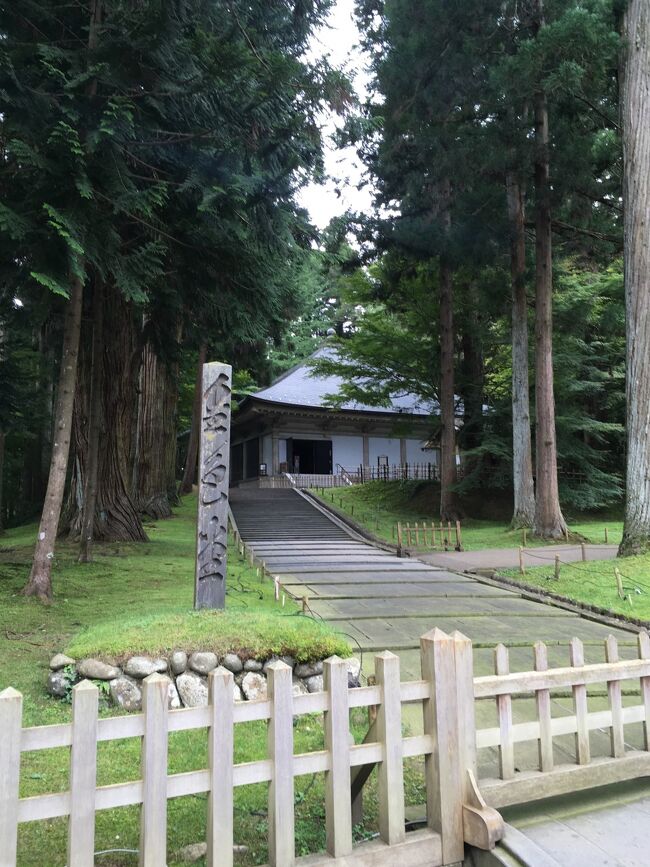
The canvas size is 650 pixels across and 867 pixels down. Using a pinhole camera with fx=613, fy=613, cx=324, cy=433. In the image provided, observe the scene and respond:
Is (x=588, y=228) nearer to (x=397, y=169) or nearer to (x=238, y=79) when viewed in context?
(x=397, y=169)

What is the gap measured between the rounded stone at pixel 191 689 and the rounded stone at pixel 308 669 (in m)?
0.71

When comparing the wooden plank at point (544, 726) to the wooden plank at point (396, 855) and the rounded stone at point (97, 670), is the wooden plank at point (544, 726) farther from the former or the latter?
the rounded stone at point (97, 670)

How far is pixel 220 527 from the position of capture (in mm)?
5617

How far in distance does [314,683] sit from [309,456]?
89.3 feet

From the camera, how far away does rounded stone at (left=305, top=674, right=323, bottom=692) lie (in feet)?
15.0

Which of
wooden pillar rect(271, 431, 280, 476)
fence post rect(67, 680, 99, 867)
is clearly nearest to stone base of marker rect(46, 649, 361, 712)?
fence post rect(67, 680, 99, 867)

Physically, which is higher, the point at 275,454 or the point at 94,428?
the point at 94,428

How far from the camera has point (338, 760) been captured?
2322 mm

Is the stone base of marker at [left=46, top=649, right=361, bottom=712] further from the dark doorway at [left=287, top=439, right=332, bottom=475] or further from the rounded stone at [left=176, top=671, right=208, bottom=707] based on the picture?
the dark doorway at [left=287, top=439, right=332, bottom=475]

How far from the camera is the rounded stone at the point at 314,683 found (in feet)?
15.0

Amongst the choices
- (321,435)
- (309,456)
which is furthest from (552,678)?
(309,456)

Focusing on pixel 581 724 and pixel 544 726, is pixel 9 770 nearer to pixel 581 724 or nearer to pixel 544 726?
pixel 544 726

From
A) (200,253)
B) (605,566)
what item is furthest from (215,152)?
(605,566)

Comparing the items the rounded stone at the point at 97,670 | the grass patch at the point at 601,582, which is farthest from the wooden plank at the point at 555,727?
the grass patch at the point at 601,582
